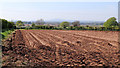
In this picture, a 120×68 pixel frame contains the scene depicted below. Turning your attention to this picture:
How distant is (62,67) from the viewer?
5098 millimetres

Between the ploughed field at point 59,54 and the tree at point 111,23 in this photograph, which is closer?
the ploughed field at point 59,54

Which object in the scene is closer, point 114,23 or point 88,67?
point 88,67

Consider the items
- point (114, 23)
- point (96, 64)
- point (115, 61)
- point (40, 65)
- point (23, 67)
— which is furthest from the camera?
point (114, 23)

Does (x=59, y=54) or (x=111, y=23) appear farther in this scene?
(x=111, y=23)

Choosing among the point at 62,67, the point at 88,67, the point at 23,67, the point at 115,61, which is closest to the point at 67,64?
the point at 62,67

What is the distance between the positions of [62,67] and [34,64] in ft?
3.18

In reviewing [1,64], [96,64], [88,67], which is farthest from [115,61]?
[1,64]

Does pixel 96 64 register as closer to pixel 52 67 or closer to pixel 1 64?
pixel 52 67

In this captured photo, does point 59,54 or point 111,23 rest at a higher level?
point 111,23

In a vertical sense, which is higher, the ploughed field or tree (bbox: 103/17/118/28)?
tree (bbox: 103/17/118/28)

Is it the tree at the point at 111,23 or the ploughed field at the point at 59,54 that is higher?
the tree at the point at 111,23

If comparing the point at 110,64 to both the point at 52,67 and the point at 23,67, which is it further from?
the point at 23,67

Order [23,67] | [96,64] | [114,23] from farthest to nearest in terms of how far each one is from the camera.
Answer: [114,23], [96,64], [23,67]

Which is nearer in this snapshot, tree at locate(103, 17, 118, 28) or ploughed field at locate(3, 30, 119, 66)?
ploughed field at locate(3, 30, 119, 66)
